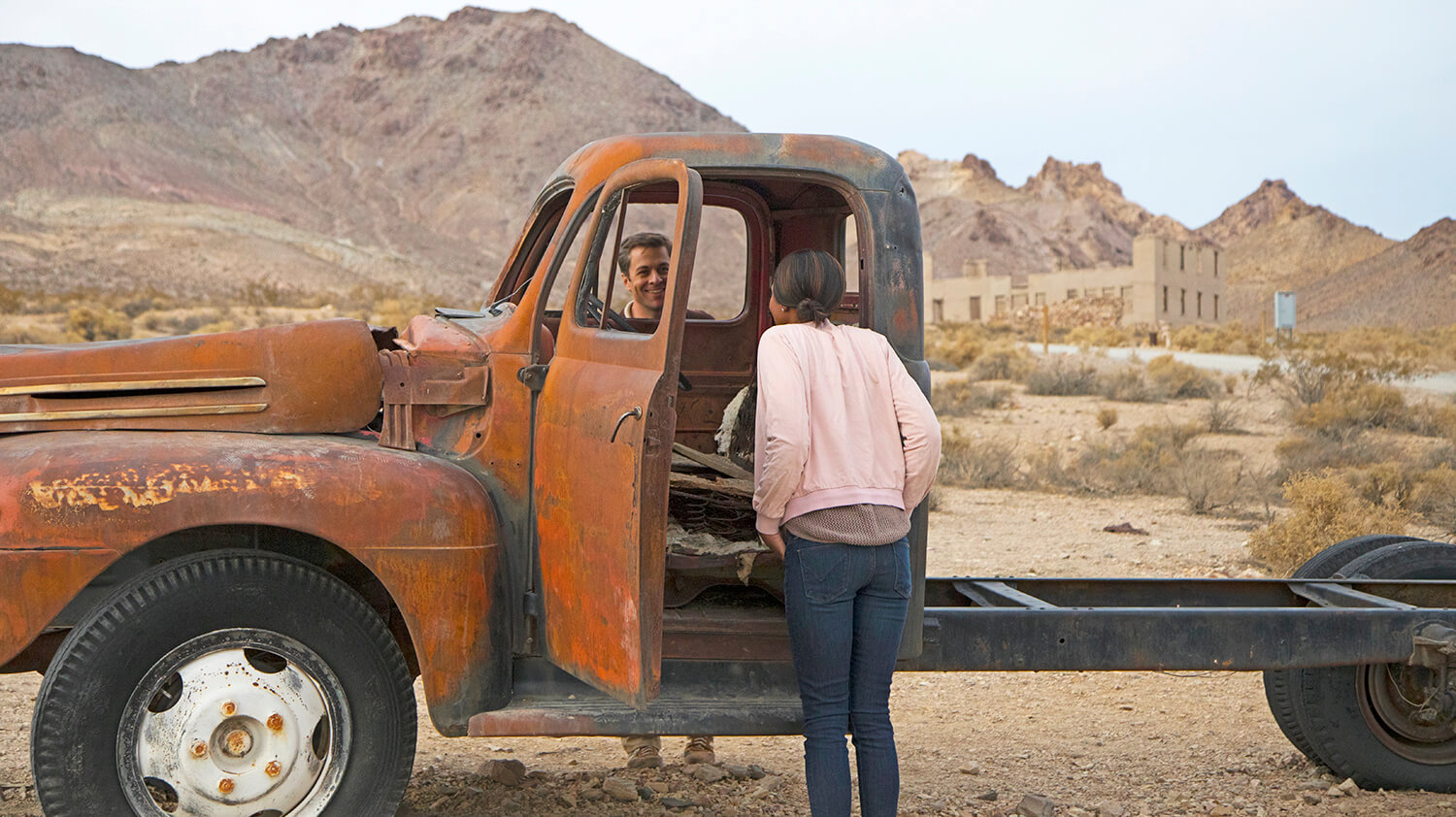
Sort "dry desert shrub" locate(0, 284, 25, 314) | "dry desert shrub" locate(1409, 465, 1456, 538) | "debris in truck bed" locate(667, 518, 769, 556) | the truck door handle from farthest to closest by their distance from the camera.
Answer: "dry desert shrub" locate(0, 284, 25, 314) < "dry desert shrub" locate(1409, 465, 1456, 538) < "debris in truck bed" locate(667, 518, 769, 556) < the truck door handle

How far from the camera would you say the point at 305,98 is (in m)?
96.9

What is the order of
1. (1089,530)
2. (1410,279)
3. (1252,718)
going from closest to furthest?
(1252,718)
(1089,530)
(1410,279)

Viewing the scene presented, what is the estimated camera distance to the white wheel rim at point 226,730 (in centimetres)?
328

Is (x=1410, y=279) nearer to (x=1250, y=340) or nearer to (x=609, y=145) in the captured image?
(x=1250, y=340)

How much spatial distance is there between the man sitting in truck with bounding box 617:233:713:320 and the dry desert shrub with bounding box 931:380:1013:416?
573 inches

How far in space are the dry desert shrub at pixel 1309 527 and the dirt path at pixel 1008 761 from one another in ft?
8.76

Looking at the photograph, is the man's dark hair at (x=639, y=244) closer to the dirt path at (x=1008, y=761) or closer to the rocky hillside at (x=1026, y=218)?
the dirt path at (x=1008, y=761)

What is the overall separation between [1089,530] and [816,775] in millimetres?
8195

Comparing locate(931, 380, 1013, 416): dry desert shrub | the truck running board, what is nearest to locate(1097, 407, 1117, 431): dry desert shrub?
locate(931, 380, 1013, 416): dry desert shrub

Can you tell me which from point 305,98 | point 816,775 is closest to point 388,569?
point 816,775

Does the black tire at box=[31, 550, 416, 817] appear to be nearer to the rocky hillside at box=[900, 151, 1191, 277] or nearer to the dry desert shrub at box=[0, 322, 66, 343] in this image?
the dry desert shrub at box=[0, 322, 66, 343]

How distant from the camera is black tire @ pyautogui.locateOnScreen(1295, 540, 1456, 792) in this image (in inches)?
187

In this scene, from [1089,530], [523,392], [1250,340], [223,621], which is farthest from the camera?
[1250,340]

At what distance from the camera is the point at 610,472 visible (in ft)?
10.7
